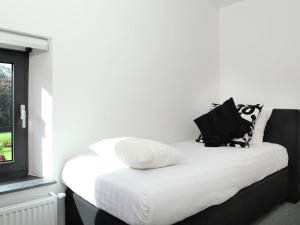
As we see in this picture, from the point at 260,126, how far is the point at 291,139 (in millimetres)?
329

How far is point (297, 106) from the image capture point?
2816 mm

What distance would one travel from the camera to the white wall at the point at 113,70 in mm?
1905

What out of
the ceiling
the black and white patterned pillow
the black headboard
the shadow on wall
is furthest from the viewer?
the ceiling

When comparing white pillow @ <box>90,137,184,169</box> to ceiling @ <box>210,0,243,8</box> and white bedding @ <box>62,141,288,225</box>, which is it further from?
ceiling @ <box>210,0,243,8</box>

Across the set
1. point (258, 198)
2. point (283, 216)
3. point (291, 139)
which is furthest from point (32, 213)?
point (291, 139)

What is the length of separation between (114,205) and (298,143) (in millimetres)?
2116

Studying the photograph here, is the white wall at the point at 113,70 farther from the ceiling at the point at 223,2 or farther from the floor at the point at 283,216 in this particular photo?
the floor at the point at 283,216

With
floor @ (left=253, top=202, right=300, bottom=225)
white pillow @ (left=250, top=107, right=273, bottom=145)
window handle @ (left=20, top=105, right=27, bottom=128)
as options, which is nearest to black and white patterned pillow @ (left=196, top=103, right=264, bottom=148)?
white pillow @ (left=250, top=107, right=273, bottom=145)

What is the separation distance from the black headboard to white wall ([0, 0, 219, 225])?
908 millimetres

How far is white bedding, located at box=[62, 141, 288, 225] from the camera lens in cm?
125

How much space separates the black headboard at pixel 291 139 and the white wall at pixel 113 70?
91cm

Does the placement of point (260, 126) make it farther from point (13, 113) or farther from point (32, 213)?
point (13, 113)

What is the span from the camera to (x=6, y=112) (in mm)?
1989

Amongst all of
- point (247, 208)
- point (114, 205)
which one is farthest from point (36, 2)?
point (247, 208)
